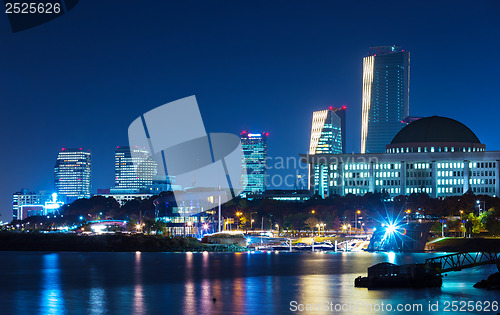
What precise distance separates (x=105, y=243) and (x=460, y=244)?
7158 cm

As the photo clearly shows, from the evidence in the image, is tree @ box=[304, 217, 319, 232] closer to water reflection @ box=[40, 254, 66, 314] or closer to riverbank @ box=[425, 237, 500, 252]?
riverbank @ box=[425, 237, 500, 252]

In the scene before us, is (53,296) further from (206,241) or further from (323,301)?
(206,241)

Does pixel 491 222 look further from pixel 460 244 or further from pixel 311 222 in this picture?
pixel 311 222

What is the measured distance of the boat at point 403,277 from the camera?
2714 inches

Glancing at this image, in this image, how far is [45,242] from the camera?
6796 inches

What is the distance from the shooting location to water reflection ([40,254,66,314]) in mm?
61178

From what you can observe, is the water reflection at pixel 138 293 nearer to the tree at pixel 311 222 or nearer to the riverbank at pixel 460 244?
the riverbank at pixel 460 244

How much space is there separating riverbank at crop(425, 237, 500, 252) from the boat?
66.8 metres

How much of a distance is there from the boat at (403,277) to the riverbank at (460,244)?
66.8 meters

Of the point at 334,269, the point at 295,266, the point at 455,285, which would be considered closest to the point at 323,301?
the point at 455,285

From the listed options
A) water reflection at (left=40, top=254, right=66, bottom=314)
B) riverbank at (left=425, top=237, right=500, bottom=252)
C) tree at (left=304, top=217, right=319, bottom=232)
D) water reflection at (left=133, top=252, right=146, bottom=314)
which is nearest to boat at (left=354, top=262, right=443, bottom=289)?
water reflection at (left=133, top=252, right=146, bottom=314)

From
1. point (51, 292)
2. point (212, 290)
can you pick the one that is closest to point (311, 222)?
point (212, 290)

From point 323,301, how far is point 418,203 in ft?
422

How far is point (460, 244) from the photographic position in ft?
463
